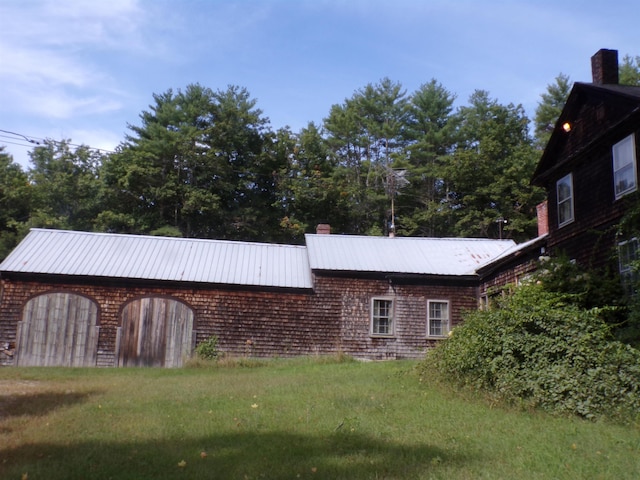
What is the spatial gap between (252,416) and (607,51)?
14.4m

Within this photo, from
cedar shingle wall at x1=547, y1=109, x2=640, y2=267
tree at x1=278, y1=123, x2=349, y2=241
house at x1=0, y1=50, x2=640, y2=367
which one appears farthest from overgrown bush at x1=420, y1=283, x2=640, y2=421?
Answer: tree at x1=278, y1=123, x2=349, y2=241

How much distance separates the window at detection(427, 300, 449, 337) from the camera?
22.8 meters

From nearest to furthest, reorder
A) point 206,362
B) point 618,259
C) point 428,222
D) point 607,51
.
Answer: point 618,259, point 607,51, point 206,362, point 428,222

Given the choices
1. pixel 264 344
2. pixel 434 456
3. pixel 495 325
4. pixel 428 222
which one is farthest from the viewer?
pixel 428 222

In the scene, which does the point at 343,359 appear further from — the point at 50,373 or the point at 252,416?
the point at 252,416

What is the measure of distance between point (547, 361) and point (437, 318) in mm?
12116

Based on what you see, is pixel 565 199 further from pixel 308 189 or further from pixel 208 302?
pixel 308 189

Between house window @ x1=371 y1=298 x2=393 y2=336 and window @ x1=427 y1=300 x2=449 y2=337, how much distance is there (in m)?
1.42

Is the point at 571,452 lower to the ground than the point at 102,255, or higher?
lower

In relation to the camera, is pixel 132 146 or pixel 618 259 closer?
pixel 618 259

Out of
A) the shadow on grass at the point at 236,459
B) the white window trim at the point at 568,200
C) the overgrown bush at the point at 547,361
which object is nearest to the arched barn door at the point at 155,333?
the overgrown bush at the point at 547,361

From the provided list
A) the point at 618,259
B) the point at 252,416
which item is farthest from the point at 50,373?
the point at 618,259

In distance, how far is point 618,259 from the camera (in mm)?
14477

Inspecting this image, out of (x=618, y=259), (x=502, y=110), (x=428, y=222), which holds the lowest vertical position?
(x=618, y=259)
